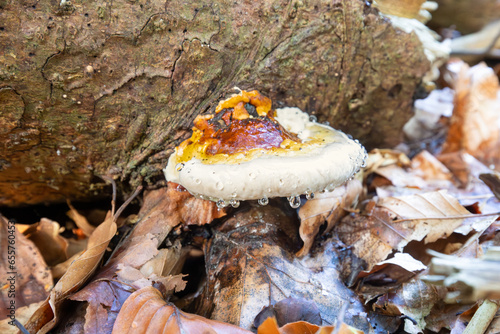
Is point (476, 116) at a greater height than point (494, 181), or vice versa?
point (494, 181)

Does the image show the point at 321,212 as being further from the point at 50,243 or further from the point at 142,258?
the point at 50,243

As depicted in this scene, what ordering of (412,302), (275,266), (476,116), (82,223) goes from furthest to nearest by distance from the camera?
1. (476,116)
2. (82,223)
3. (275,266)
4. (412,302)

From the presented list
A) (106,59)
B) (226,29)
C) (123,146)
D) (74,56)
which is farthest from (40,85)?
(226,29)

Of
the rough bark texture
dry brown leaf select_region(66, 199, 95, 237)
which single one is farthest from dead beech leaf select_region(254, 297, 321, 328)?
dry brown leaf select_region(66, 199, 95, 237)

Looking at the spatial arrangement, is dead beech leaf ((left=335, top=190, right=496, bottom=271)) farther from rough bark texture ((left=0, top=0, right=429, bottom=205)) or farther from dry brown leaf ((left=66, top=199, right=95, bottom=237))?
dry brown leaf ((left=66, top=199, right=95, bottom=237))

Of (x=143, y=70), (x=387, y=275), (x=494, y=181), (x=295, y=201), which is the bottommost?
(x=387, y=275)

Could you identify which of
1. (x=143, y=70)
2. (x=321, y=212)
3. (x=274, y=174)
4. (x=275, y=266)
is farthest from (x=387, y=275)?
(x=143, y=70)
